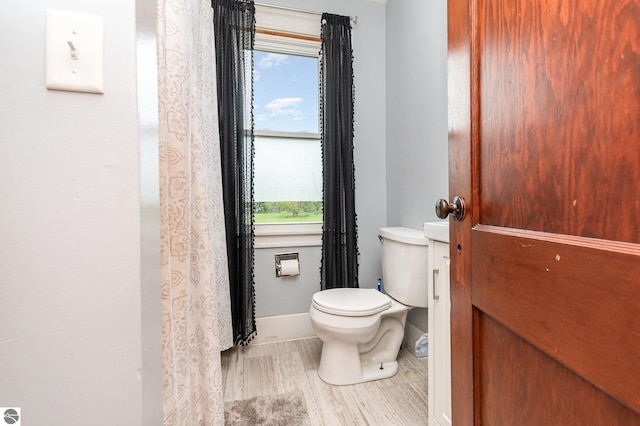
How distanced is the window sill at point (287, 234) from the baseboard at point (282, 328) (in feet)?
1.60

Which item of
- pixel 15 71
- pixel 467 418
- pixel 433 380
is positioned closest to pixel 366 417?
pixel 433 380

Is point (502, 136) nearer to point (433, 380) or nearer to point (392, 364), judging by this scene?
point (433, 380)

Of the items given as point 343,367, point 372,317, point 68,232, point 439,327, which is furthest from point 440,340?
point 68,232

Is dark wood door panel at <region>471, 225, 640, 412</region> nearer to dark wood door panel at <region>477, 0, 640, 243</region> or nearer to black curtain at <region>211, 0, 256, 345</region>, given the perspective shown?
dark wood door panel at <region>477, 0, 640, 243</region>

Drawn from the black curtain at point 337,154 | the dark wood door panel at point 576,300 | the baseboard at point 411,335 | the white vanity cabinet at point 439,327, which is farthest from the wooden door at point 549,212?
the black curtain at point 337,154

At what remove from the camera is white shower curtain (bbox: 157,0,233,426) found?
0.68 metres

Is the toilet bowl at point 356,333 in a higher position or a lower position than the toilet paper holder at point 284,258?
lower

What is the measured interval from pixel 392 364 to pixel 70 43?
1757 millimetres

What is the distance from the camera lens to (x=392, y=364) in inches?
62.6

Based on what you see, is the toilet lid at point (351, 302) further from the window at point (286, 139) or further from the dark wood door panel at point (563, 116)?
the dark wood door panel at point (563, 116)

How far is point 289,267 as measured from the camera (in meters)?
1.93

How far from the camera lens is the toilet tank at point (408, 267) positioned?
145 centimetres

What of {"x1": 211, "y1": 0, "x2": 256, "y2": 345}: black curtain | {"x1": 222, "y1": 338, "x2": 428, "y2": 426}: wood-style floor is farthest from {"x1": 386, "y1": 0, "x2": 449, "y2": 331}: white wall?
{"x1": 211, "y1": 0, "x2": 256, "y2": 345}: black curtain

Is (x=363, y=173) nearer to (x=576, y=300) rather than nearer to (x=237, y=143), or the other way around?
(x=237, y=143)
